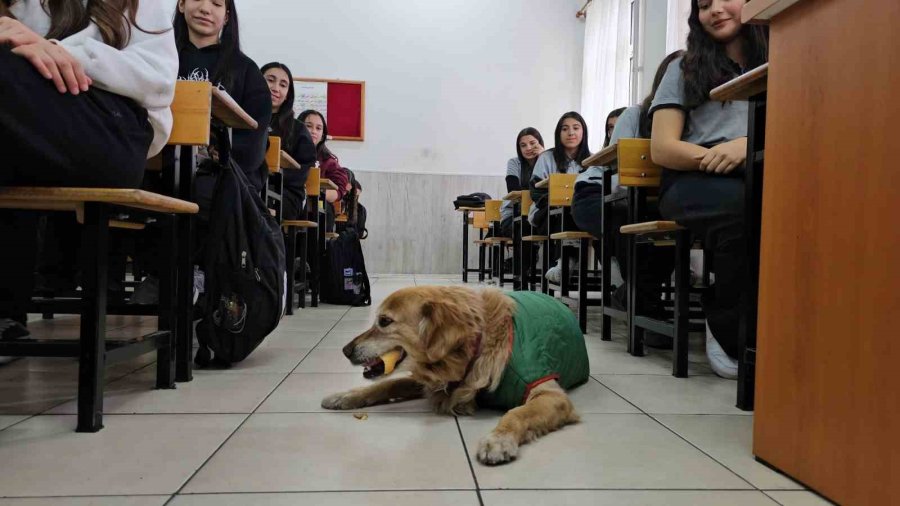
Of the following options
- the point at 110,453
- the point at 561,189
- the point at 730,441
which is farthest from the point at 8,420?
the point at 561,189

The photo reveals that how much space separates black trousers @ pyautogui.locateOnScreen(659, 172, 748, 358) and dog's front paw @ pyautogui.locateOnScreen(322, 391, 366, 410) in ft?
3.71

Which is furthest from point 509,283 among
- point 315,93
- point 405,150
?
point 315,93

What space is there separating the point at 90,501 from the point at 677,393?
145cm

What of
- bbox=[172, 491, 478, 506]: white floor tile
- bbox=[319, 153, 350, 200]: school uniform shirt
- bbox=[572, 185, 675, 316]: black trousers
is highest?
bbox=[319, 153, 350, 200]: school uniform shirt

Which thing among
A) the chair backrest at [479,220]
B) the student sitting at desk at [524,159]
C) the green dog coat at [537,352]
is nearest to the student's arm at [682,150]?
the green dog coat at [537,352]

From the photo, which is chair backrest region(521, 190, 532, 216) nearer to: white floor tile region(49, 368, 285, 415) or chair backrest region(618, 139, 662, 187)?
chair backrest region(618, 139, 662, 187)

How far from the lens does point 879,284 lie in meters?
0.83

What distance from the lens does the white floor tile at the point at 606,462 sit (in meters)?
1.02

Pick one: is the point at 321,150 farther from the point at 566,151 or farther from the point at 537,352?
the point at 537,352

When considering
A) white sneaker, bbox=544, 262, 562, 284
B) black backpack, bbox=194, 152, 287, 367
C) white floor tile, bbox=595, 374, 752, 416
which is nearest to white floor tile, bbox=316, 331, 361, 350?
black backpack, bbox=194, 152, 287, 367

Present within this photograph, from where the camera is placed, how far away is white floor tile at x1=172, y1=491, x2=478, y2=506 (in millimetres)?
906

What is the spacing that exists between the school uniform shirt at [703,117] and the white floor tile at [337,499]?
1.43 meters

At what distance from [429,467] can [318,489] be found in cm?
21

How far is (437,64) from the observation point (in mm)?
7699
